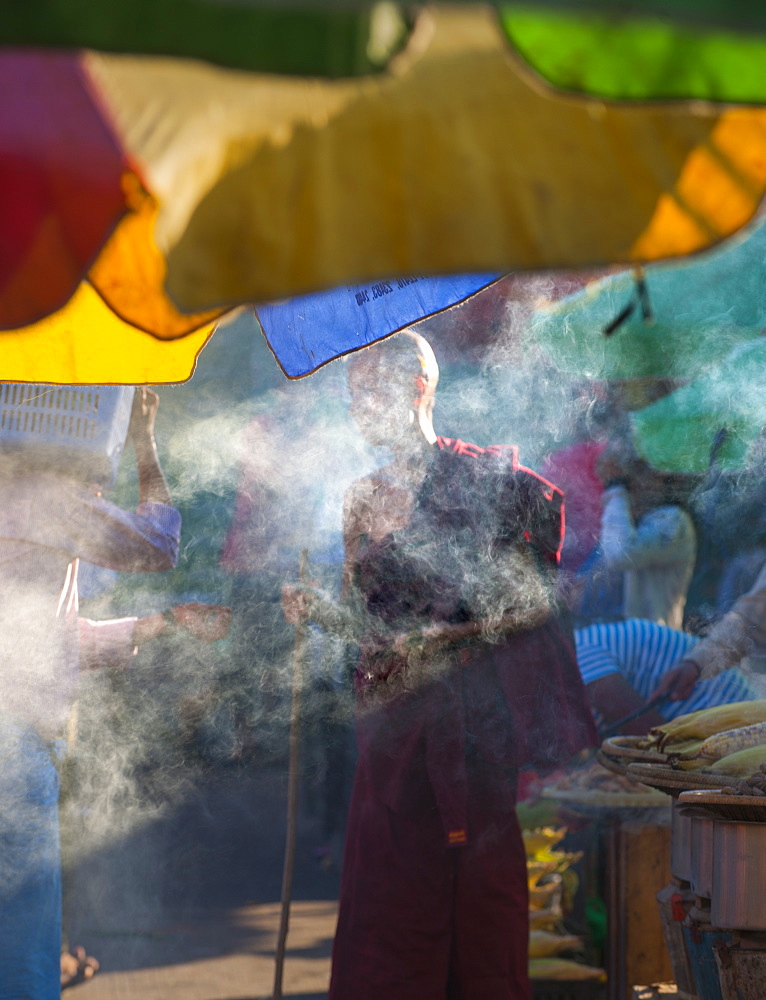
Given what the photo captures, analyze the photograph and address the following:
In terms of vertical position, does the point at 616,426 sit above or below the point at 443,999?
above

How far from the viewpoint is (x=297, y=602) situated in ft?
11.7

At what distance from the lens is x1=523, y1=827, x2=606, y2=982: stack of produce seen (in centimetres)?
372

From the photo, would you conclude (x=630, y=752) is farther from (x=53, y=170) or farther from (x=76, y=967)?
(x=53, y=170)

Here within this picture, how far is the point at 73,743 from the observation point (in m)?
3.42

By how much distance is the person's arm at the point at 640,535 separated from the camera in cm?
392

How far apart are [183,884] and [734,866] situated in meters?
2.24

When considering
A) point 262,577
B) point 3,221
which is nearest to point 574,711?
point 262,577

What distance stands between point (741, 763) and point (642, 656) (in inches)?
39.6

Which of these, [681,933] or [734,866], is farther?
[681,933]

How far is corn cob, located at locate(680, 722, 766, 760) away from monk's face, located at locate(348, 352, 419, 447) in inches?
55.6

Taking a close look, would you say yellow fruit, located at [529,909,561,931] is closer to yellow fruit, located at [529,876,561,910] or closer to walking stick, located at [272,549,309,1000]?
yellow fruit, located at [529,876,561,910]

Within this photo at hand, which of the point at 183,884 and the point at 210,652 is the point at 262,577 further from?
the point at 183,884

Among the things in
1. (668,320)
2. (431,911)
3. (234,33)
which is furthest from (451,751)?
(234,33)

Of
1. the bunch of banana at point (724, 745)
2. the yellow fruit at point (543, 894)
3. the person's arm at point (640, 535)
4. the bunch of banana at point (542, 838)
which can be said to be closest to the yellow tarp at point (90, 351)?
the bunch of banana at point (724, 745)
